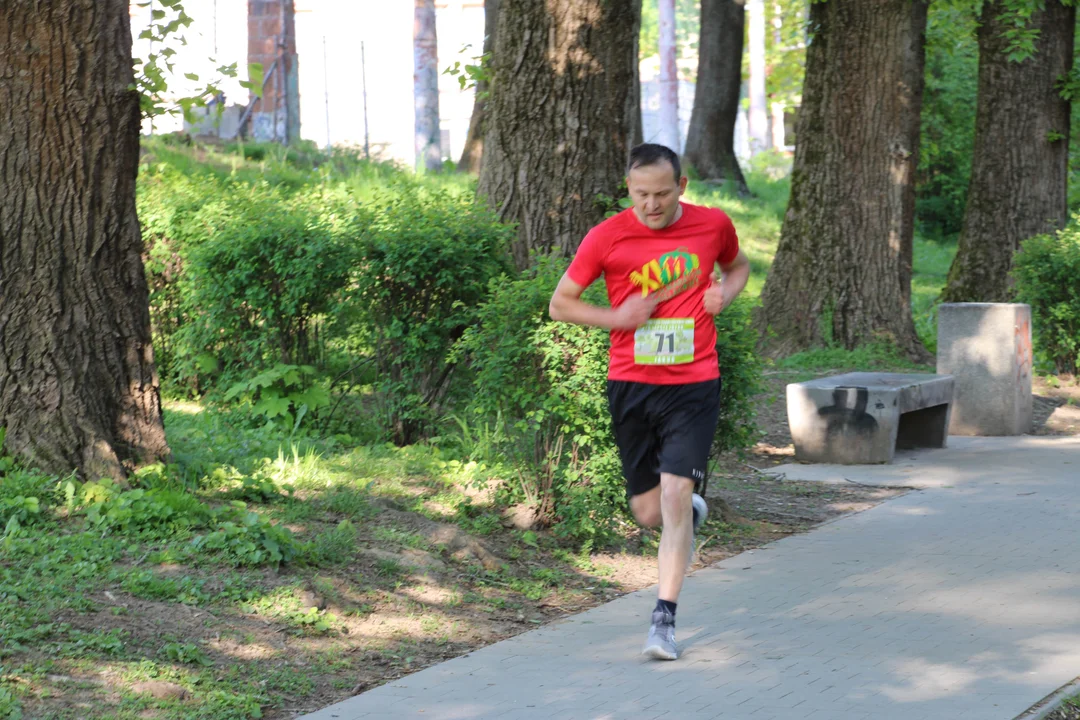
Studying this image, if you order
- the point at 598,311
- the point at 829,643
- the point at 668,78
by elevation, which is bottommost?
the point at 829,643

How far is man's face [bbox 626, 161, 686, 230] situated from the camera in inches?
205

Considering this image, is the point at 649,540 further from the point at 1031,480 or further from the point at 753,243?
the point at 753,243

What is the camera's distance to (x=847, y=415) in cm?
1027

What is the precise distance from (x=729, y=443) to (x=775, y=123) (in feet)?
208

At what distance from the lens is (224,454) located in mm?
7629

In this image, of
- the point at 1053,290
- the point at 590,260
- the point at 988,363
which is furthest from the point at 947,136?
the point at 590,260

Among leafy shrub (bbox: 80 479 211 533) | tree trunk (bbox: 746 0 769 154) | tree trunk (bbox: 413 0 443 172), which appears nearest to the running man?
leafy shrub (bbox: 80 479 211 533)

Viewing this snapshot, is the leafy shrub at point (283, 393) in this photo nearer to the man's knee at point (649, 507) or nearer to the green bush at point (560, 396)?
the green bush at point (560, 396)

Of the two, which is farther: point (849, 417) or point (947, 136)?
point (947, 136)

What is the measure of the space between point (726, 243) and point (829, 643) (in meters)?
1.70

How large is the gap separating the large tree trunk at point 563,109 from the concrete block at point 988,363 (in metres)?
4.25

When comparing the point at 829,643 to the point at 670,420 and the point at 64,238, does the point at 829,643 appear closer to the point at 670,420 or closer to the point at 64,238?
the point at 670,420

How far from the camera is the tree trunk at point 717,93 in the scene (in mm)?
25266

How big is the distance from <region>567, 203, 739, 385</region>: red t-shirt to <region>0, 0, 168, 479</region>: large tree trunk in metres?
2.62
